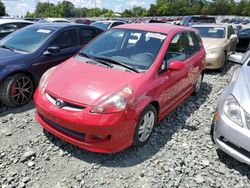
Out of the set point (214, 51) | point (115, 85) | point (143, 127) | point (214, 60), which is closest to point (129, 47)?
point (115, 85)

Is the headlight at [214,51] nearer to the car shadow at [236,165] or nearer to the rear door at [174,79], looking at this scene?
the rear door at [174,79]

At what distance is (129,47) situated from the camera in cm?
395

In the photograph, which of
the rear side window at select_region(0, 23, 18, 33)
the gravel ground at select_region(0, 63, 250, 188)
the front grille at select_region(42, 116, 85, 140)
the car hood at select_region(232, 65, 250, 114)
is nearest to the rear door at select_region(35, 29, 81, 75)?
the gravel ground at select_region(0, 63, 250, 188)

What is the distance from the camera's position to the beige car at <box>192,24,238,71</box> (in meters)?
7.26

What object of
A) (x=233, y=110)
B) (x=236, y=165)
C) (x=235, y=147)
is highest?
(x=233, y=110)

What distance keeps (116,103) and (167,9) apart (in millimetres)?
102649

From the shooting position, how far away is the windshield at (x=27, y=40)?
16.2ft

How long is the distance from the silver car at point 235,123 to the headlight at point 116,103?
113cm

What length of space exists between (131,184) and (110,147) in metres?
0.48

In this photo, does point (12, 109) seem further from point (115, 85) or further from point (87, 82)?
point (115, 85)

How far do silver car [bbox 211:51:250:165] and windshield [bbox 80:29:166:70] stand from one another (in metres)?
1.14

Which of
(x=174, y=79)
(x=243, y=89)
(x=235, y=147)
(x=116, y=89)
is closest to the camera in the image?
(x=235, y=147)

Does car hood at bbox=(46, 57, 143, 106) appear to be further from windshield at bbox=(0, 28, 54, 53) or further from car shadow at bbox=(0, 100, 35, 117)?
windshield at bbox=(0, 28, 54, 53)

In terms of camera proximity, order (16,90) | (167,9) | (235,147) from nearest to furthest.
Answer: (235,147) < (16,90) < (167,9)
